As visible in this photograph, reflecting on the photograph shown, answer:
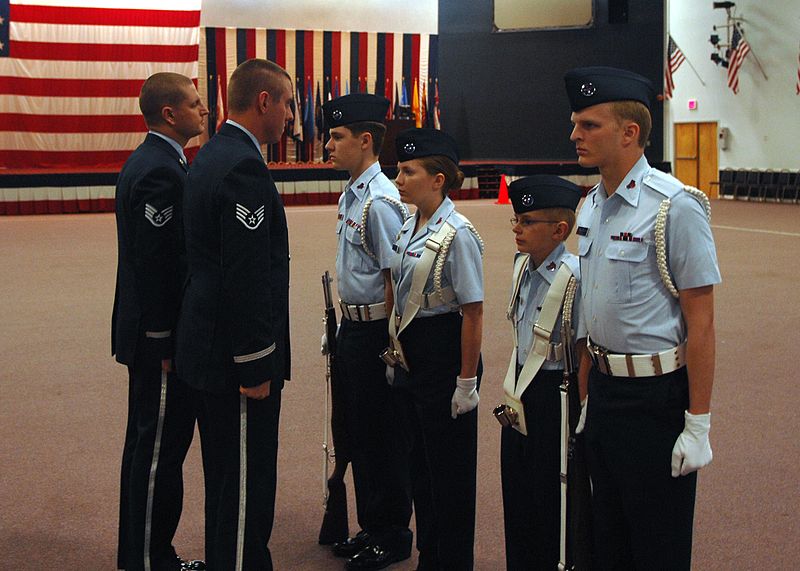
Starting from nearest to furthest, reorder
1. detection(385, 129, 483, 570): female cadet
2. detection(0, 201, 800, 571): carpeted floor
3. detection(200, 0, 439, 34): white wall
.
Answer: detection(385, 129, 483, 570): female cadet < detection(0, 201, 800, 571): carpeted floor < detection(200, 0, 439, 34): white wall

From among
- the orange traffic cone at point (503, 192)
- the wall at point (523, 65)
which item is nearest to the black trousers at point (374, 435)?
the orange traffic cone at point (503, 192)

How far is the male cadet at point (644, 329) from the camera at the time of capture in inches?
85.3

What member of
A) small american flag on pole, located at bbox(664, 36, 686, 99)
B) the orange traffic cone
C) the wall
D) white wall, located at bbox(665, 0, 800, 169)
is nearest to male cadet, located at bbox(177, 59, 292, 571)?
the orange traffic cone

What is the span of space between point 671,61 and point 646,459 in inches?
810

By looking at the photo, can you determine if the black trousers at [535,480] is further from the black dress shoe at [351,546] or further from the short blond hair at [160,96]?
the short blond hair at [160,96]

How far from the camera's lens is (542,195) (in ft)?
8.98

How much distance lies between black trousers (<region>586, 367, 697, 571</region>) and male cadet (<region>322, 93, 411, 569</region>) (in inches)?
42.8

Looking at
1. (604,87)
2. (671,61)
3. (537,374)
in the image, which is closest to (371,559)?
(537,374)

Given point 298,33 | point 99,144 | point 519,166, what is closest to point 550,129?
point 519,166

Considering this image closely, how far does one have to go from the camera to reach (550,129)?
21984 millimetres

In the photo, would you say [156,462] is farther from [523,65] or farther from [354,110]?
[523,65]

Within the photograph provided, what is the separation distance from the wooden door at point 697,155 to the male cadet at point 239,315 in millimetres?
19688

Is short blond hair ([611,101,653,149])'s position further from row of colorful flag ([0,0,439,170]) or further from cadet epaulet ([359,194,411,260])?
row of colorful flag ([0,0,439,170])

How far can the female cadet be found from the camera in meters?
2.85
